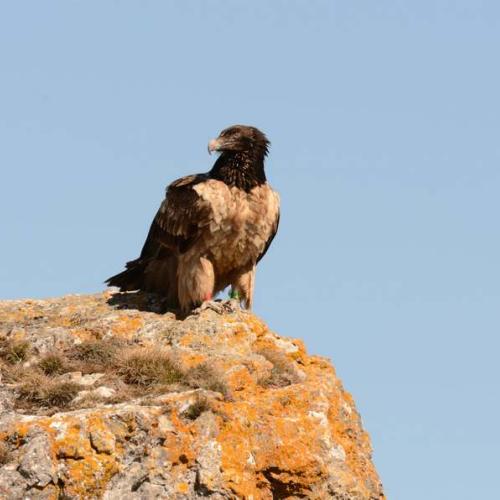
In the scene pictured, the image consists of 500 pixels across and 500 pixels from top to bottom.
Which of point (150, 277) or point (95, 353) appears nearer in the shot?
point (95, 353)

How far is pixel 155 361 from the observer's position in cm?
1278

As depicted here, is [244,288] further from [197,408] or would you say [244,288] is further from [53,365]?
[197,408]

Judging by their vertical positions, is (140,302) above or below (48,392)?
above

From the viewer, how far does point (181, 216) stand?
1616cm

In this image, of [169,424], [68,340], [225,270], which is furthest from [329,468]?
[225,270]

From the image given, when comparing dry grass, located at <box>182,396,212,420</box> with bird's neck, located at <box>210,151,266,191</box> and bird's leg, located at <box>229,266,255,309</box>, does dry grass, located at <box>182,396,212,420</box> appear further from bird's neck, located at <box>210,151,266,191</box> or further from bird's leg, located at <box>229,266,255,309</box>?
bird's neck, located at <box>210,151,266,191</box>

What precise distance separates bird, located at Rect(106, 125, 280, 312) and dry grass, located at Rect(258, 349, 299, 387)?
201 centimetres

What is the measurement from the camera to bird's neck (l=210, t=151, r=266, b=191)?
16.3m

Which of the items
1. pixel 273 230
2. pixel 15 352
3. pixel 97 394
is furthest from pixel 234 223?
pixel 97 394

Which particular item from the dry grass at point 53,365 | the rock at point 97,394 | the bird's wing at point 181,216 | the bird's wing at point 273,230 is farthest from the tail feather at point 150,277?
the rock at point 97,394

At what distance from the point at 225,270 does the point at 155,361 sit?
398 centimetres

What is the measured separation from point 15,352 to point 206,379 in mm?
2335

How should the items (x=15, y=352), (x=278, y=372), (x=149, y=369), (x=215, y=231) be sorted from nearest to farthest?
(x=149, y=369) → (x=278, y=372) → (x=15, y=352) → (x=215, y=231)

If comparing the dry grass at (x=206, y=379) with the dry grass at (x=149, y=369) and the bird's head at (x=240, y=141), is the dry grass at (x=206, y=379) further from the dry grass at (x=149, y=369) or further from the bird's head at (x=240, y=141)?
the bird's head at (x=240, y=141)
